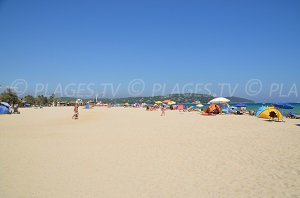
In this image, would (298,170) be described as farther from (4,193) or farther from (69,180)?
(4,193)

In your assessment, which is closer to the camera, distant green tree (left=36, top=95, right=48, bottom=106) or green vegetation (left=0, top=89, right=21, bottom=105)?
green vegetation (left=0, top=89, right=21, bottom=105)

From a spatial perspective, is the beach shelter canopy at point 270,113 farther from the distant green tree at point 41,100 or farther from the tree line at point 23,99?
the distant green tree at point 41,100

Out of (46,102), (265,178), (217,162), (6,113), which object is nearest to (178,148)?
(217,162)

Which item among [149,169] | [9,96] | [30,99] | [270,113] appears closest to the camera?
[149,169]

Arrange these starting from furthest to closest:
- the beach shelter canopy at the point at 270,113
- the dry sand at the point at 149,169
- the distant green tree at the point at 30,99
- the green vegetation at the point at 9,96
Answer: the distant green tree at the point at 30,99, the green vegetation at the point at 9,96, the beach shelter canopy at the point at 270,113, the dry sand at the point at 149,169

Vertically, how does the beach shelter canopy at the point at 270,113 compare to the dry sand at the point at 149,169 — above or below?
above

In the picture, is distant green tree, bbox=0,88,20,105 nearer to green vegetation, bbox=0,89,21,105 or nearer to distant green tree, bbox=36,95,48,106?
green vegetation, bbox=0,89,21,105

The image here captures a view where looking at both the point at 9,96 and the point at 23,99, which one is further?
the point at 23,99

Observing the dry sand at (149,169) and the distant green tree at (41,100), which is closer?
the dry sand at (149,169)

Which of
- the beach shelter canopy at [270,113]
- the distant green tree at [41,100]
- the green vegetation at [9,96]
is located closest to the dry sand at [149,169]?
the beach shelter canopy at [270,113]

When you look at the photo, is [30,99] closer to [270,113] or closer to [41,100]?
[41,100]

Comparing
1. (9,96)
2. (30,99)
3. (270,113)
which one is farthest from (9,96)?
(270,113)

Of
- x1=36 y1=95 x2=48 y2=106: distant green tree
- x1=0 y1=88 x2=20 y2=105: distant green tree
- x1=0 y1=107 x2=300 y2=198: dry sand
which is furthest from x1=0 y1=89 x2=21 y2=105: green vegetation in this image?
x1=0 y1=107 x2=300 y2=198: dry sand

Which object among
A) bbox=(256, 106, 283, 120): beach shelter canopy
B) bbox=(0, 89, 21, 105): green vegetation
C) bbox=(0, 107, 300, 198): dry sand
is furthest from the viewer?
bbox=(0, 89, 21, 105): green vegetation
